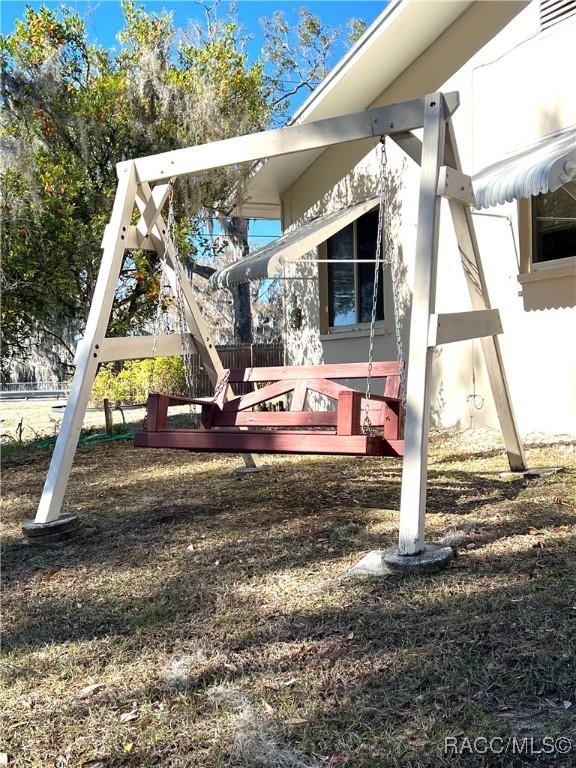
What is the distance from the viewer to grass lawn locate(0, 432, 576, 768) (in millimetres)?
1873

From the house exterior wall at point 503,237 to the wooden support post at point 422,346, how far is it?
10.7ft

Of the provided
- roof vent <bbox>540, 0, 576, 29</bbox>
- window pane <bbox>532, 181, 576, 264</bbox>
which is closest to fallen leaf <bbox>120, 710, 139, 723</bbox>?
window pane <bbox>532, 181, 576, 264</bbox>

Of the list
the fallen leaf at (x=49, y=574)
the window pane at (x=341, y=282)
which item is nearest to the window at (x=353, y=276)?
the window pane at (x=341, y=282)

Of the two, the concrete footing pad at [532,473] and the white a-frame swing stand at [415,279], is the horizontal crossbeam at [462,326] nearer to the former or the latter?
the white a-frame swing stand at [415,279]

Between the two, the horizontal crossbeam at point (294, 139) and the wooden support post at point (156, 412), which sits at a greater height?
the horizontal crossbeam at point (294, 139)

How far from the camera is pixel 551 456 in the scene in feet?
18.3

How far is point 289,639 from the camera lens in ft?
8.11

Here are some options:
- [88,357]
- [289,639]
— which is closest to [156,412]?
[88,357]

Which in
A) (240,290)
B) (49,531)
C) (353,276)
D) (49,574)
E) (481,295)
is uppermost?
(240,290)

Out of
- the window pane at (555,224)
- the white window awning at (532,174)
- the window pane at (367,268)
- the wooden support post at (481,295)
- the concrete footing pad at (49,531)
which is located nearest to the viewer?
the wooden support post at (481,295)

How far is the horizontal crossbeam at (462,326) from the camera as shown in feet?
10.4

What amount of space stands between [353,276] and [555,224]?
12.6ft

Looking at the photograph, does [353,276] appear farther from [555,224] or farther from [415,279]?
[415,279]

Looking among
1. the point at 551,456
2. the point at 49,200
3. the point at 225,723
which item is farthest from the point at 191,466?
the point at 225,723
